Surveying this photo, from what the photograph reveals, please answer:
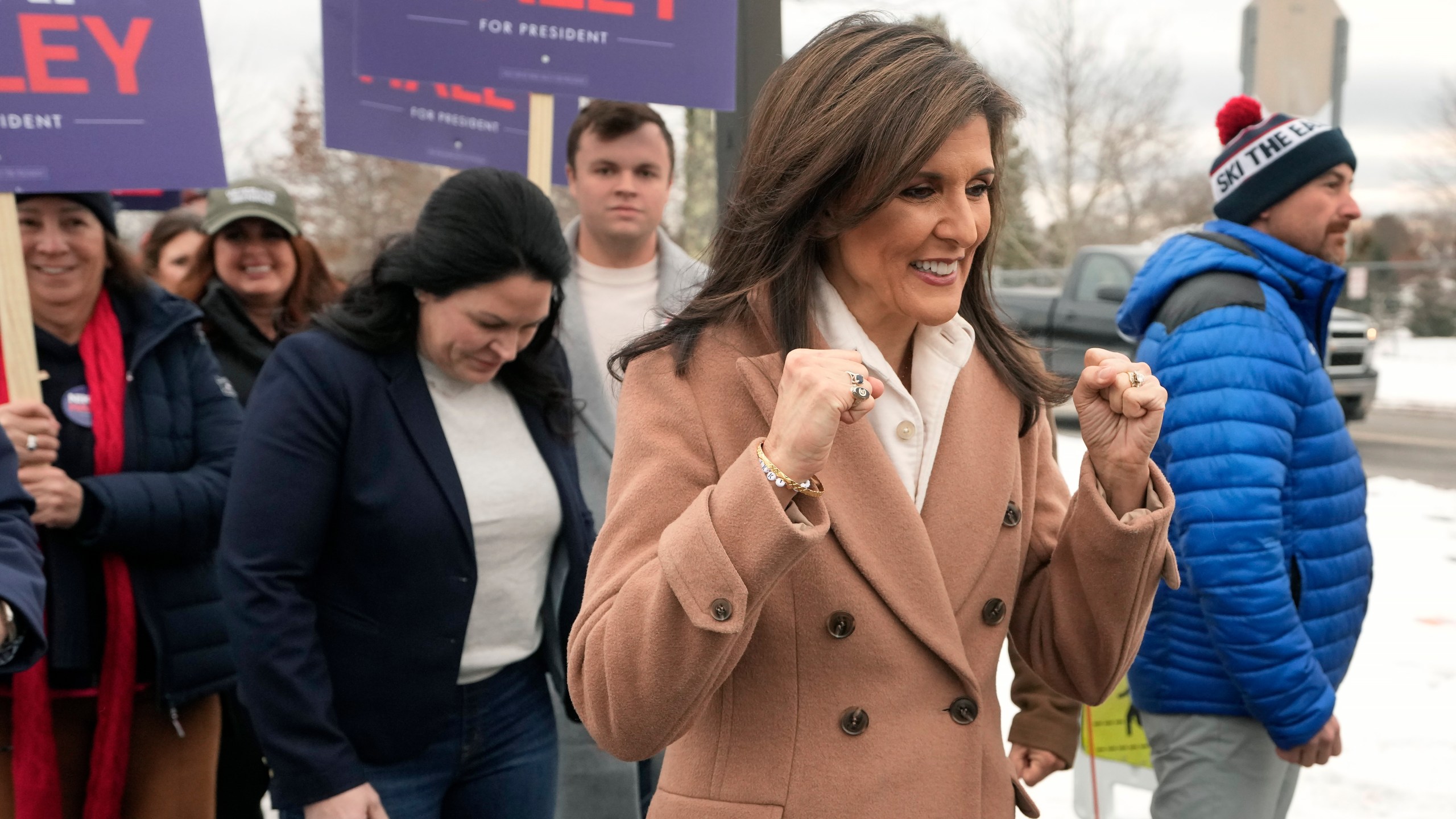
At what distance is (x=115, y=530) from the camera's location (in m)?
3.25

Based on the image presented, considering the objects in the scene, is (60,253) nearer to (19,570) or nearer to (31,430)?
(31,430)

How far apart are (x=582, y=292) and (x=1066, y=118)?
27.9 metres

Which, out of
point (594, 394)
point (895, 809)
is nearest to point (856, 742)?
point (895, 809)

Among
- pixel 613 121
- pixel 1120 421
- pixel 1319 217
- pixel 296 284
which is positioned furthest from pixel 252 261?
pixel 1120 421

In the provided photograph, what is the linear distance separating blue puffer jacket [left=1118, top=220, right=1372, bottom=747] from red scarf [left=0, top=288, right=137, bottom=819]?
2471 millimetres

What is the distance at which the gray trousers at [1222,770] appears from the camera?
9.97 ft

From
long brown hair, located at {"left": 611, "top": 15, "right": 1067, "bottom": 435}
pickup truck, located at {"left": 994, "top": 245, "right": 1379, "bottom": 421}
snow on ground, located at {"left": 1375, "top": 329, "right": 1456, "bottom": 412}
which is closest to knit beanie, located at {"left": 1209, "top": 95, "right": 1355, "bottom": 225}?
long brown hair, located at {"left": 611, "top": 15, "right": 1067, "bottom": 435}

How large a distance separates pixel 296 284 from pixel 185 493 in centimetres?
195

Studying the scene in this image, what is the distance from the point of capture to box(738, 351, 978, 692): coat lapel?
5.84ft

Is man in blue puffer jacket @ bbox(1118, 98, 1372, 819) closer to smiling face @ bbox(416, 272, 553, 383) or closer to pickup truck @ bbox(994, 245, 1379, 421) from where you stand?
smiling face @ bbox(416, 272, 553, 383)

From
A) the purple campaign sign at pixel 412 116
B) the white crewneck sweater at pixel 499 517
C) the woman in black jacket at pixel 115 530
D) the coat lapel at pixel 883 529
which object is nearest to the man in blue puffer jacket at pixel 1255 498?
the coat lapel at pixel 883 529

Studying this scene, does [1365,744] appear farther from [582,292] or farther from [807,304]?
[807,304]

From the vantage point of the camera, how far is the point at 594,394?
384 centimetres

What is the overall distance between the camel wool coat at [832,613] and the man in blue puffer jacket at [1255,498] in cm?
107
